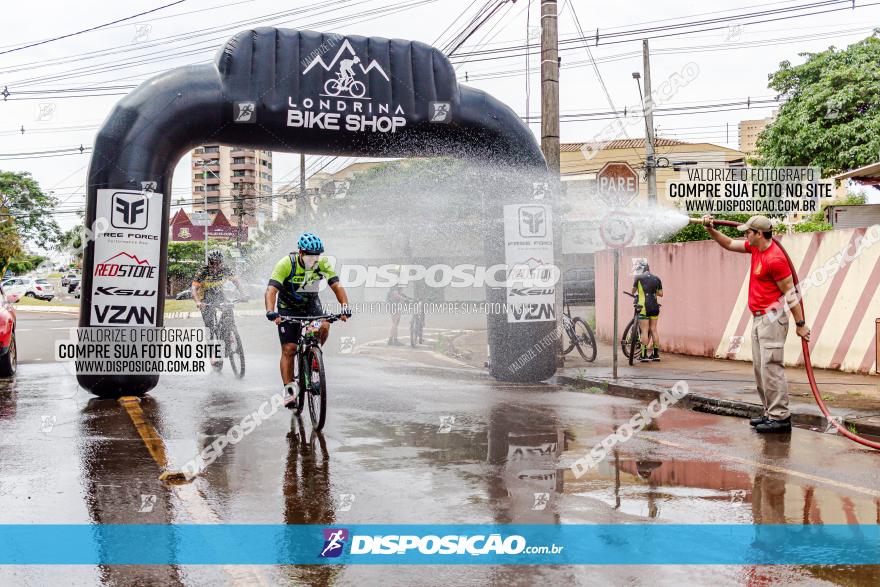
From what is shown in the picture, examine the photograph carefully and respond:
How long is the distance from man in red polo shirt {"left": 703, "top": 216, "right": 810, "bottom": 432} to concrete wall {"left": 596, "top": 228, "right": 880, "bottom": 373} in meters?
4.62

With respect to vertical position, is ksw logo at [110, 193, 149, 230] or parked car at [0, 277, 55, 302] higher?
ksw logo at [110, 193, 149, 230]

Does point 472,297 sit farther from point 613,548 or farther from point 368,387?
point 613,548

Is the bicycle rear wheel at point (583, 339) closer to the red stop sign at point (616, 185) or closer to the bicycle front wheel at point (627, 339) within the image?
the bicycle front wheel at point (627, 339)

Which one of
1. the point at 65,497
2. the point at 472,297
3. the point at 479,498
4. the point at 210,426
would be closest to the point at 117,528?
the point at 65,497

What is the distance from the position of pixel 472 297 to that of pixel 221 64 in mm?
34149

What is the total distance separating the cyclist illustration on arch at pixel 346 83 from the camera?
12.1 metres

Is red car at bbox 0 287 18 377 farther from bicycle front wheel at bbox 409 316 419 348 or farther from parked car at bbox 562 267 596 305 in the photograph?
parked car at bbox 562 267 596 305

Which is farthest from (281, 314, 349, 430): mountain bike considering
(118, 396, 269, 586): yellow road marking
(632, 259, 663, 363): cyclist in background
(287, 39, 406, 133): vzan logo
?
(632, 259, 663, 363): cyclist in background

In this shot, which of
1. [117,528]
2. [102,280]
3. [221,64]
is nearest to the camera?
[117,528]

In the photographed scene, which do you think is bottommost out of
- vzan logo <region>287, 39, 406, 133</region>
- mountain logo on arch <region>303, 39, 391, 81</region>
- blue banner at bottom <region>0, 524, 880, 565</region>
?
blue banner at bottom <region>0, 524, 880, 565</region>

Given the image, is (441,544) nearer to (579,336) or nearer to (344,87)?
(344,87)

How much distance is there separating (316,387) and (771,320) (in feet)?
14.9

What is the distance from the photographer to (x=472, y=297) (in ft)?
148

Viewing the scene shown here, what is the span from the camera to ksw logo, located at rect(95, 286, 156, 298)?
10727mm
